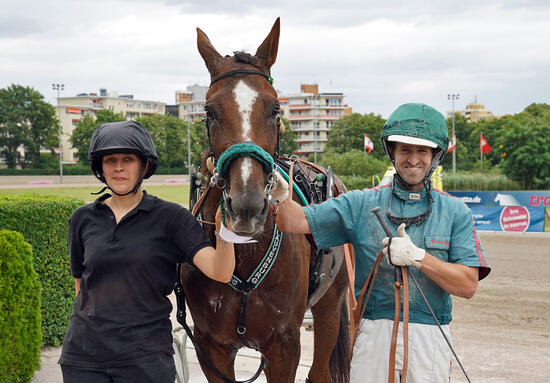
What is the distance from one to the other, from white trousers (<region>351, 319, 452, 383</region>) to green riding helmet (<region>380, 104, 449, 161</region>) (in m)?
0.76

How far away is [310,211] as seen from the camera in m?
2.49

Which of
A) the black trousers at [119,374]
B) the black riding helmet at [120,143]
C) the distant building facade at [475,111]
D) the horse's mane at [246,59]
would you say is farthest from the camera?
the distant building facade at [475,111]

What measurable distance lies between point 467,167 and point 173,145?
34.5m

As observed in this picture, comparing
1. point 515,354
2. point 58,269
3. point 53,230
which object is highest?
point 53,230

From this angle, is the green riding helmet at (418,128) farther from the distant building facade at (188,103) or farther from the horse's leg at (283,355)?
the distant building facade at (188,103)

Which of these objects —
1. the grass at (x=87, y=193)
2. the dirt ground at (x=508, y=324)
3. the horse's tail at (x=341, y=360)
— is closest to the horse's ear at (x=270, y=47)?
the horse's tail at (x=341, y=360)

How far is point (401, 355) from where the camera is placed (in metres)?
2.21

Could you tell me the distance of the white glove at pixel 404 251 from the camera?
2059 mm

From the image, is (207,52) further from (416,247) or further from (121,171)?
(416,247)

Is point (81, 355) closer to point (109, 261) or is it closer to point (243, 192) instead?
point (109, 261)

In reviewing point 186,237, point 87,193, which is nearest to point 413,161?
point 186,237

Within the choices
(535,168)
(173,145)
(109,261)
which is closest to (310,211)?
(109,261)

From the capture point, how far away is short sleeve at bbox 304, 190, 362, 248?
7.98 ft

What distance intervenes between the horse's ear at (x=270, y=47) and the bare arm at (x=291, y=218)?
0.71 m
